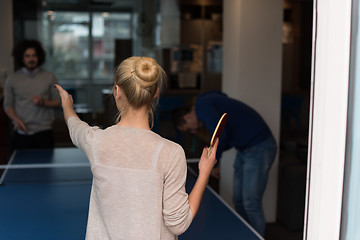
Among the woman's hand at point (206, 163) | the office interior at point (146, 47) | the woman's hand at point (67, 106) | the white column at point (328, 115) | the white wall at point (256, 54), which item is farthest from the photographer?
the office interior at point (146, 47)

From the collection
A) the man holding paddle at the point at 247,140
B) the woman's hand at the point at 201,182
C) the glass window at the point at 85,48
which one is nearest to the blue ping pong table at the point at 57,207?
the man holding paddle at the point at 247,140

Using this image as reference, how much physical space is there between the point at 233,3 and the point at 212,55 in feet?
18.8

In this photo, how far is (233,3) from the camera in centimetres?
403

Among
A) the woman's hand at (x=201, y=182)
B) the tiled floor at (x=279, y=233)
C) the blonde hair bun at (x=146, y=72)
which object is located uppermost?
the blonde hair bun at (x=146, y=72)

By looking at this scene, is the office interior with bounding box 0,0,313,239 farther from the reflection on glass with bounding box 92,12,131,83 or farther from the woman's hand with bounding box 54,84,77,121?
the woman's hand with bounding box 54,84,77,121

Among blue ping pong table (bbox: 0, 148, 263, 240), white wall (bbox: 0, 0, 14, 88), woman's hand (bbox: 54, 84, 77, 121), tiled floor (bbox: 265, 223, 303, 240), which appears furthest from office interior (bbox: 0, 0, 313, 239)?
woman's hand (bbox: 54, 84, 77, 121)

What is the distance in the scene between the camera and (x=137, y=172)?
150 cm

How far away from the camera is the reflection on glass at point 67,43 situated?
10.5 meters

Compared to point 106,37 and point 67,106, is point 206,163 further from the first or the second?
point 106,37

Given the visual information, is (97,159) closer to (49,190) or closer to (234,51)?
(49,190)

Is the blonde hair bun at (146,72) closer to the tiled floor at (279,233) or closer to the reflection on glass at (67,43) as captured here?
the tiled floor at (279,233)

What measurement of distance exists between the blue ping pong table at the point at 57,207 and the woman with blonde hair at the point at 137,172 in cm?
66

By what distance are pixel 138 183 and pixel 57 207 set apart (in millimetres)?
1229

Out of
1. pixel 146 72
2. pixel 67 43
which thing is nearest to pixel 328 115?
pixel 146 72
